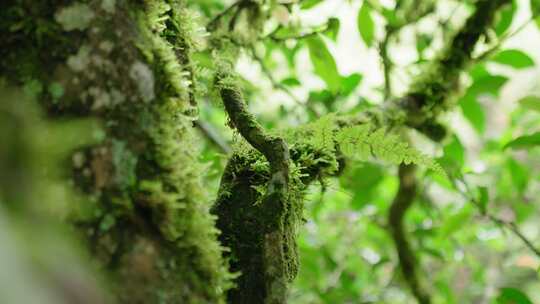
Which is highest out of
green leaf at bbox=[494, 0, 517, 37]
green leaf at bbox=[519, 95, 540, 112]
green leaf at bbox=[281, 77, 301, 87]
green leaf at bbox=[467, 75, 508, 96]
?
green leaf at bbox=[494, 0, 517, 37]

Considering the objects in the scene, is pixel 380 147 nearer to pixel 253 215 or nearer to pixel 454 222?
pixel 253 215

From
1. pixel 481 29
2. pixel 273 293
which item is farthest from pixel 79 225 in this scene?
pixel 481 29

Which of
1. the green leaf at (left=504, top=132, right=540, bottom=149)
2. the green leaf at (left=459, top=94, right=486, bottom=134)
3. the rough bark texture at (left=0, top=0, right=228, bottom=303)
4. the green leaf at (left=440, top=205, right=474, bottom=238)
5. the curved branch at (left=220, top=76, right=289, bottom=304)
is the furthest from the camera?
the green leaf at (left=440, top=205, right=474, bottom=238)

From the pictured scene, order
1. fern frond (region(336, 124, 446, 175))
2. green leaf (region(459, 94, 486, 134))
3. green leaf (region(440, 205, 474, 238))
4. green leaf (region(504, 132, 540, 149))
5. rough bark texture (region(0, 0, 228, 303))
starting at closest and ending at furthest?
rough bark texture (region(0, 0, 228, 303)), fern frond (region(336, 124, 446, 175)), green leaf (region(504, 132, 540, 149)), green leaf (region(459, 94, 486, 134)), green leaf (region(440, 205, 474, 238))

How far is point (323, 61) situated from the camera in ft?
4.46

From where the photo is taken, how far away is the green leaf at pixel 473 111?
1578 millimetres

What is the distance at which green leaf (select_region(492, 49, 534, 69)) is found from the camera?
146 cm

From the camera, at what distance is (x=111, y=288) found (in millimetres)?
521

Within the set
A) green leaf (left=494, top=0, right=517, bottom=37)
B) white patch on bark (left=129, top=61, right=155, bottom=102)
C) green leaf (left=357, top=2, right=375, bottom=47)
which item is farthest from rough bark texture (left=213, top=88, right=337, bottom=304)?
green leaf (left=494, top=0, right=517, bottom=37)

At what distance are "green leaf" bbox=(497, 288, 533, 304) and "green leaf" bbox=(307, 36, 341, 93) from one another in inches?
23.2

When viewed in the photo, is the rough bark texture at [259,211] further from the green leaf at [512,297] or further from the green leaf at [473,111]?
the green leaf at [473,111]

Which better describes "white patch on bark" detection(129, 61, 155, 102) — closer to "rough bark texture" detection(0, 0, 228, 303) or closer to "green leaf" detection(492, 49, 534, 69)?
"rough bark texture" detection(0, 0, 228, 303)

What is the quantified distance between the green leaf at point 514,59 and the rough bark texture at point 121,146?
112cm

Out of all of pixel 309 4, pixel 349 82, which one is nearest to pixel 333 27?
pixel 309 4
